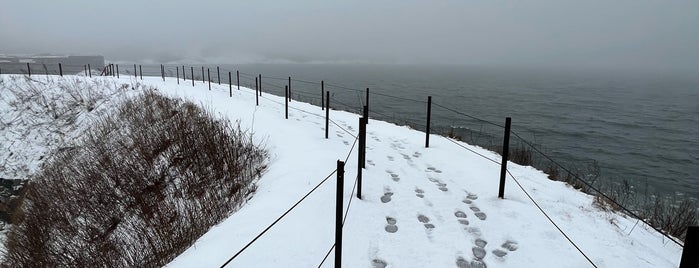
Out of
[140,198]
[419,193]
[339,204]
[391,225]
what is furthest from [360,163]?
[140,198]

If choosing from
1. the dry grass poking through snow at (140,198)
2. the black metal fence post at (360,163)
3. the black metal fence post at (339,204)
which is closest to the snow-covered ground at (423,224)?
the black metal fence post at (360,163)

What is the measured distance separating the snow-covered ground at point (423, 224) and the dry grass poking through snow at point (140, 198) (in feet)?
3.11

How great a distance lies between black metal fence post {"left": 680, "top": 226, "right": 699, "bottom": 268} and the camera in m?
2.44

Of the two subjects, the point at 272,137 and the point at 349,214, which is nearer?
the point at 349,214

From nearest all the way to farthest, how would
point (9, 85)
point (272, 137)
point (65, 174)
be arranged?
point (272, 137) → point (65, 174) → point (9, 85)

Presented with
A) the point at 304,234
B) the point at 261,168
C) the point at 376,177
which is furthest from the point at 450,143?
the point at 304,234

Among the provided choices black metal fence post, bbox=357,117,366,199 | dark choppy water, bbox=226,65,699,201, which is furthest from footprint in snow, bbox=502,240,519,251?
dark choppy water, bbox=226,65,699,201

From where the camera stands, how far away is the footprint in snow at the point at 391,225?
493 centimetres

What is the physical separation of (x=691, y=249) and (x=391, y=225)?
316 cm

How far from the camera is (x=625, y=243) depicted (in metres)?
4.85

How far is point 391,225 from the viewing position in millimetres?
5074

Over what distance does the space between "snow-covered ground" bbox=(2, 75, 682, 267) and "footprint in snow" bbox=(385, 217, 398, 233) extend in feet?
0.05

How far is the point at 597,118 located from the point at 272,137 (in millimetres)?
39952

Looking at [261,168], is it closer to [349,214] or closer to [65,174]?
[349,214]
